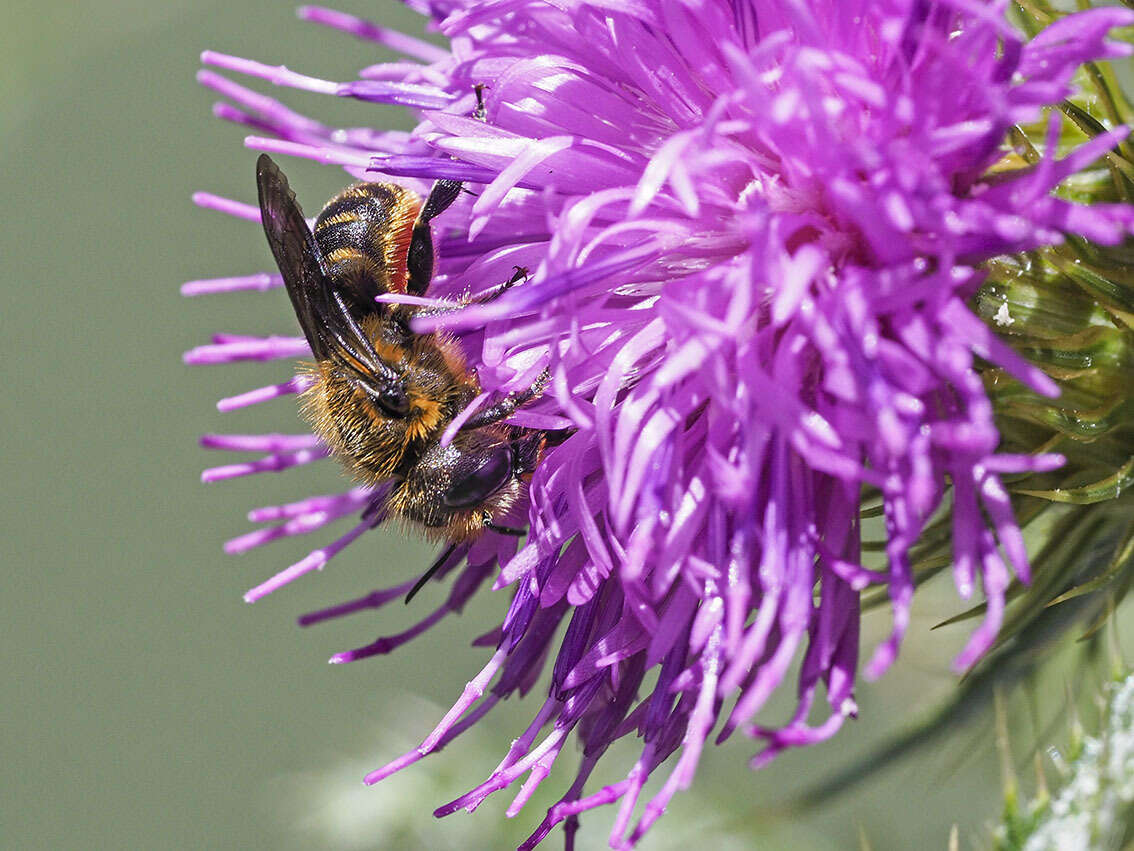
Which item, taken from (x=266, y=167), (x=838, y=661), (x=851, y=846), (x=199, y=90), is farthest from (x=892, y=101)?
(x=199, y=90)

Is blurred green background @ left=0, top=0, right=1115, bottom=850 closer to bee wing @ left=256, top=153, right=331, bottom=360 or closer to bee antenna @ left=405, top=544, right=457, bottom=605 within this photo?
bee antenna @ left=405, top=544, right=457, bottom=605

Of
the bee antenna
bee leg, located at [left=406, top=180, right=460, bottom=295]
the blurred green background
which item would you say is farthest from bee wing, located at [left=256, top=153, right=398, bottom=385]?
the blurred green background

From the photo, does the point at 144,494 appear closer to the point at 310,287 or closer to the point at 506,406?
the point at 310,287

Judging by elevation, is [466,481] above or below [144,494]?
above

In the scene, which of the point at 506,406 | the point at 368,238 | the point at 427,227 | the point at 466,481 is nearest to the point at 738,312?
the point at 506,406

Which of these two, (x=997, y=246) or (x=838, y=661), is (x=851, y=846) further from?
(x=997, y=246)

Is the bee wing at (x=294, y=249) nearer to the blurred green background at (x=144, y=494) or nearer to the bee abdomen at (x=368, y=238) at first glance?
the bee abdomen at (x=368, y=238)

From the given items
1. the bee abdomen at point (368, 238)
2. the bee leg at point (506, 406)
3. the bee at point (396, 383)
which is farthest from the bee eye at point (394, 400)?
the bee abdomen at point (368, 238)
